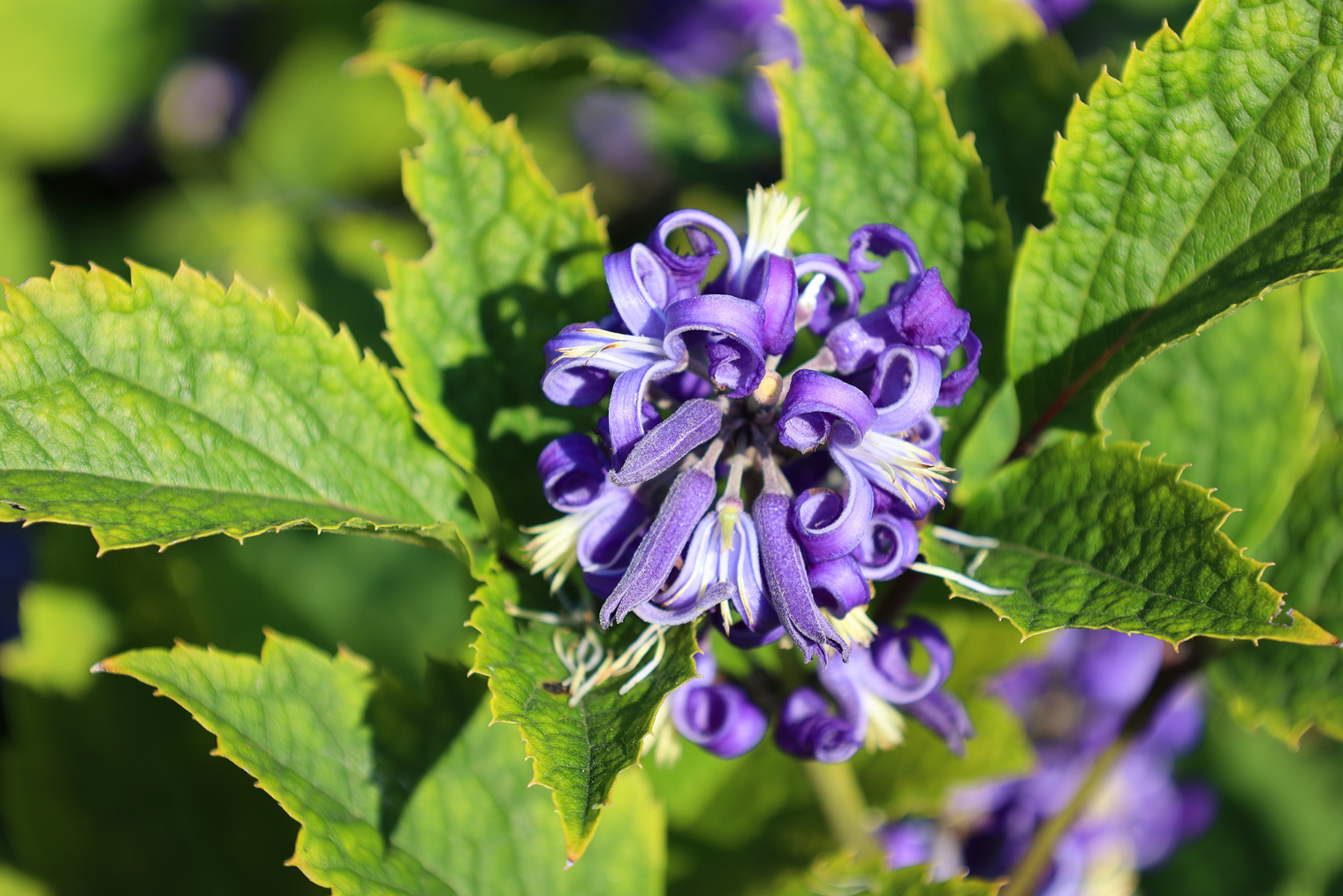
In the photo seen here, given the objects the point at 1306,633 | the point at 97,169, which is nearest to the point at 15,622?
the point at 97,169

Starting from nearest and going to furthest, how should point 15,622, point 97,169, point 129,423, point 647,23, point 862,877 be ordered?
point 129,423, point 862,877, point 15,622, point 647,23, point 97,169

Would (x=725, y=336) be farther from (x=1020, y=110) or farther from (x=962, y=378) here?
(x=1020, y=110)

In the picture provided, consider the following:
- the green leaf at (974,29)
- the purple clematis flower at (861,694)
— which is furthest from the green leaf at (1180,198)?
the green leaf at (974,29)

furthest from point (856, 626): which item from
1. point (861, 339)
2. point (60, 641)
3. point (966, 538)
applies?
point (60, 641)

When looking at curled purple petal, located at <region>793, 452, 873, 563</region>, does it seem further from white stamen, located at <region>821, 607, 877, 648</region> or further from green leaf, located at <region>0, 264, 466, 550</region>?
green leaf, located at <region>0, 264, 466, 550</region>

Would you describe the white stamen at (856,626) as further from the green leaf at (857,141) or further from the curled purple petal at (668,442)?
the green leaf at (857,141)

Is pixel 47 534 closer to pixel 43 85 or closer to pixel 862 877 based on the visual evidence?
pixel 862 877
